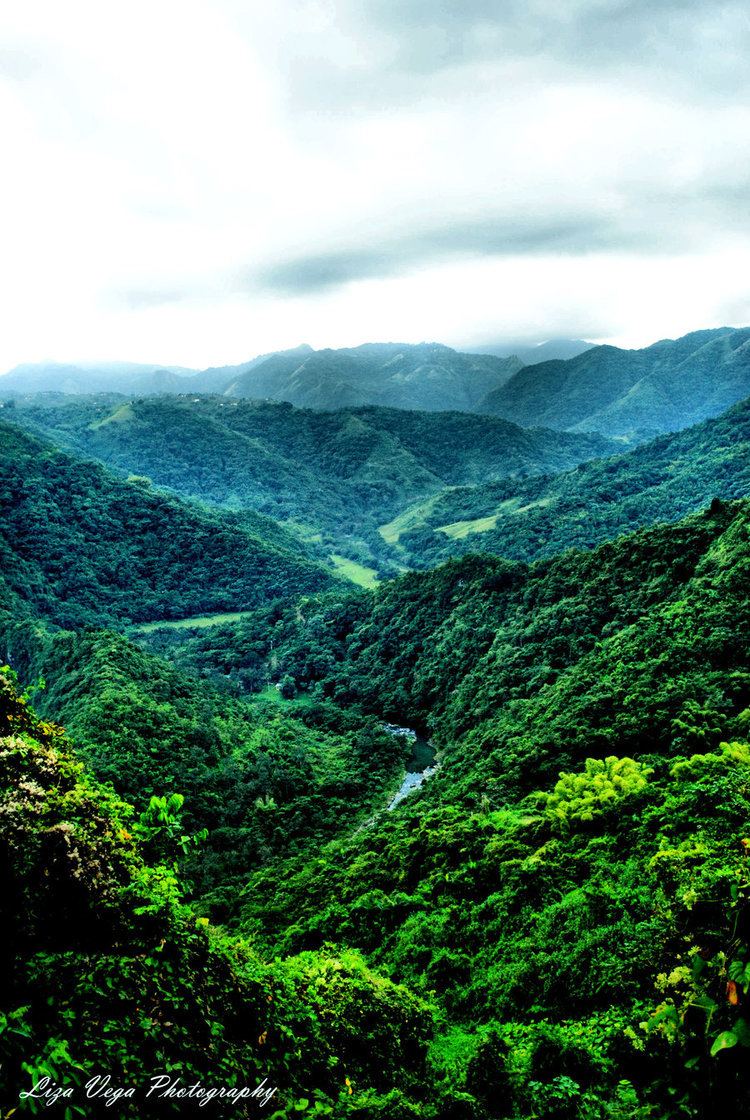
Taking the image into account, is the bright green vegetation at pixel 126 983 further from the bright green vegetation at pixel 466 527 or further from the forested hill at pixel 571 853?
the bright green vegetation at pixel 466 527

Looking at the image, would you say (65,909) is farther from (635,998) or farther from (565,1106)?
(635,998)

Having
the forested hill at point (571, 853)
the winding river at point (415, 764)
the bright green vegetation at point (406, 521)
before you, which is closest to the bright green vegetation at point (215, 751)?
the forested hill at point (571, 853)

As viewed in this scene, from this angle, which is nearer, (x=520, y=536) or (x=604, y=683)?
(x=604, y=683)

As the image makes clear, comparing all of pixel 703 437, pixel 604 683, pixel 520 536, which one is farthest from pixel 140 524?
pixel 703 437

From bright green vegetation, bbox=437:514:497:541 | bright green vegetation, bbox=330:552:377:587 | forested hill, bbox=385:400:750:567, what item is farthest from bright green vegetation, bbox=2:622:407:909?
bright green vegetation, bbox=437:514:497:541

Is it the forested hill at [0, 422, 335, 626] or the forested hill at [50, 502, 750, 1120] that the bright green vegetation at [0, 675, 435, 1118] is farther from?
the forested hill at [0, 422, 335, 626]

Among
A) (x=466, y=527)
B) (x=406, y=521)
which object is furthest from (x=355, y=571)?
(x=406, y=521)
